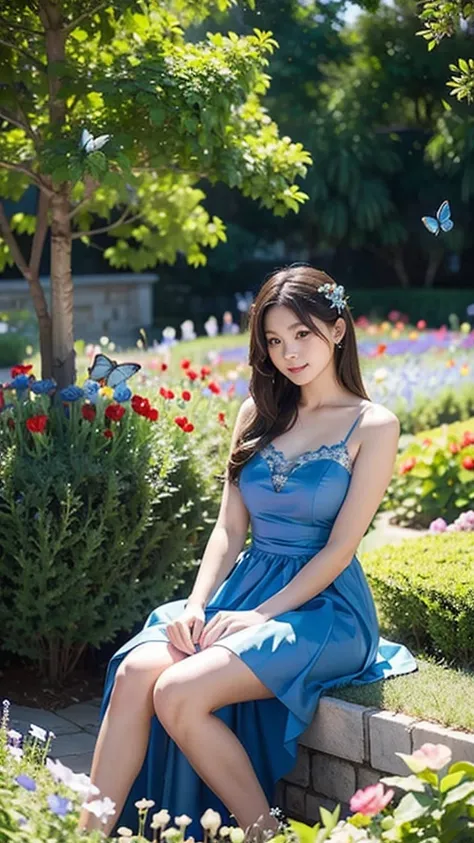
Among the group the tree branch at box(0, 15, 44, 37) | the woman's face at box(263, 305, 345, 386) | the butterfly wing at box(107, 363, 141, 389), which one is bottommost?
the butterfly wing at box(107, 363, 141, 389)

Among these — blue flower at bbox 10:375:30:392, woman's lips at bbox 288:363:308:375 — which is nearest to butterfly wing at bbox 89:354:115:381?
blue flower at bbox 10:375:30:392

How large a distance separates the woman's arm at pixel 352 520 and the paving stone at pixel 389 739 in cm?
35

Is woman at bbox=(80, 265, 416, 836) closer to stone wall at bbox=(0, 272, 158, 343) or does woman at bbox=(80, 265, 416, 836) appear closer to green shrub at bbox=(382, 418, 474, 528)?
green shrub at bbox=(382, 418, 474, 528)

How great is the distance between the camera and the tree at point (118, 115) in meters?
4.05

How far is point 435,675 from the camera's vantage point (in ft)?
10.7

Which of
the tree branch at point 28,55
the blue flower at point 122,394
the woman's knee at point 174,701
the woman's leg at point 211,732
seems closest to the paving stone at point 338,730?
the woman's leg at point 211,732

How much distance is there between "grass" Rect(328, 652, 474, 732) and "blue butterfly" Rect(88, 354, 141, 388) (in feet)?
5.49

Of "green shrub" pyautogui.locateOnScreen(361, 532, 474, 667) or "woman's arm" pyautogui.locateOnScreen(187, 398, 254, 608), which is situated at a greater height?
"woman's arm" pyautogui.locateOnScreen(187, 398, 254, 608)

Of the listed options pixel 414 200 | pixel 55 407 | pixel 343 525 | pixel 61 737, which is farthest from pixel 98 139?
pixel 414 200

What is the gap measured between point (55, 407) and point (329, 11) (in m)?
2.37

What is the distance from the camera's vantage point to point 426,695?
3061mm

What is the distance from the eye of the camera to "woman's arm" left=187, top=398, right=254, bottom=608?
3.27m

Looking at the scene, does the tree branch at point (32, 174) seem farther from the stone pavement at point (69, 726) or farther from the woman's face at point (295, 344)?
the stone pavement at point (69, 726)

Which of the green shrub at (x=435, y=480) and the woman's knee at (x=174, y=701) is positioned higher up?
the woman's knee at (x=174, y=701)
